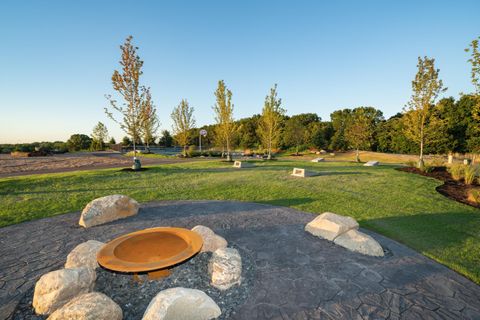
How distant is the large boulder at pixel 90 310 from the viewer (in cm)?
279

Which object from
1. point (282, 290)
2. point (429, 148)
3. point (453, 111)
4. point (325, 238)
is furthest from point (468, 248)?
point (453, 111)

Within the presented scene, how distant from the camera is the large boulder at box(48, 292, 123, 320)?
279 centimetres

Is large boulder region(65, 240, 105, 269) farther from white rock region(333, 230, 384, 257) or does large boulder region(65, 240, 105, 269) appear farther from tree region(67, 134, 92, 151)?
tree region(67, 134, 92, 151)

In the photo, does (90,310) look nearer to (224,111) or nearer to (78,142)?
(224,111)

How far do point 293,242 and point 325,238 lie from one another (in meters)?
0.92

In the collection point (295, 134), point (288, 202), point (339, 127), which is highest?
point (339, 127)

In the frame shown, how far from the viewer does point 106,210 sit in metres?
7.00

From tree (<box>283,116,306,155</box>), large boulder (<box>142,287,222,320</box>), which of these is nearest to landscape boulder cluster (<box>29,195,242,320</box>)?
large boulder (<box>142,287,222,320</box>)

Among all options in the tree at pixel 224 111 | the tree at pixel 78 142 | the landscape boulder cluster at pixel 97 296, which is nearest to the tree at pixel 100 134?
the tree at pixel 78 142

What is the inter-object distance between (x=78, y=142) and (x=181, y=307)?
59.1m

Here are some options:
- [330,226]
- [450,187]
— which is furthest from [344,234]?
[450,187]

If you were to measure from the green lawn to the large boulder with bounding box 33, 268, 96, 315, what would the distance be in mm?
5758

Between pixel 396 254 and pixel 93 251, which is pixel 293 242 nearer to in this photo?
pixel 396 254

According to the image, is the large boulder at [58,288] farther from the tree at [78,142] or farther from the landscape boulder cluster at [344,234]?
the tree at [78,142]
